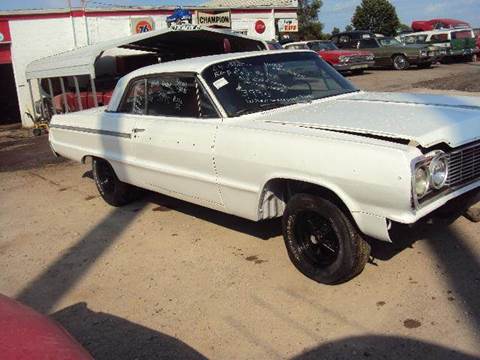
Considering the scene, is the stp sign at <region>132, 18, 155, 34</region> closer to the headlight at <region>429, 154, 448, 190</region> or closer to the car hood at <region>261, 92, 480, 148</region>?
the car hood at <region>261, 92, 480, 148</region>

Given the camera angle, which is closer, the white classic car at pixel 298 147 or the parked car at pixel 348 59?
the white classic car at pixel 298 147

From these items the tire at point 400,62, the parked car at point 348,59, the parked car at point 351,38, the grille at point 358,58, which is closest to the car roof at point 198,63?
the parked car at point 348,59

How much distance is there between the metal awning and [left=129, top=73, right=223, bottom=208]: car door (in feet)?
18.1

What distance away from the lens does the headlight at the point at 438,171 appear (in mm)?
3283

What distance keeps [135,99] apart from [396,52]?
18.8m

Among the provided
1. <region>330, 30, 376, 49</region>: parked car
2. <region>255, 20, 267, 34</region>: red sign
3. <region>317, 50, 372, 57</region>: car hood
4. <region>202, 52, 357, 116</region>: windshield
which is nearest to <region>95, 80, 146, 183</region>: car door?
<region>202, 52, 357, 116</region>: windshield

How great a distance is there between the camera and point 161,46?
1294 centimetres

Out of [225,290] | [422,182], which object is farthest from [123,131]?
[422,182]

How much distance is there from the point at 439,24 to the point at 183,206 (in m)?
30.4

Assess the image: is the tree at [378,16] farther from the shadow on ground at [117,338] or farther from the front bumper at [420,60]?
the shadow on ground at [117,338]

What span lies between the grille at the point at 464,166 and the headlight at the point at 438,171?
10 cm

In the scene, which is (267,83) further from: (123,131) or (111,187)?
(111,187)

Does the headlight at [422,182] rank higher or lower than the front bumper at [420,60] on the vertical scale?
higher

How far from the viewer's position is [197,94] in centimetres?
459
